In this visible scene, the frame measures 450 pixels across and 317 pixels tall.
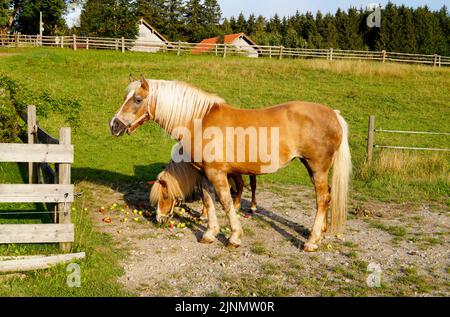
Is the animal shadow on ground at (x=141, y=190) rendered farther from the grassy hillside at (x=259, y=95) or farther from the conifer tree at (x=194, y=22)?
the conifer tree at (x=194, y=22)

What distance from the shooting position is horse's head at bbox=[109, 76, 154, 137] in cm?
607

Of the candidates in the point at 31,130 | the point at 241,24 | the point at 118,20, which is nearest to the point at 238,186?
the point at 31,130

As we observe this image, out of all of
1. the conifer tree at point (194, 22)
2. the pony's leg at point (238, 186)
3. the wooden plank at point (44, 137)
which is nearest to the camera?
the wooden plank at point (44, 137)

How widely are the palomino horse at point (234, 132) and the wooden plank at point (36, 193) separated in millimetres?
1185

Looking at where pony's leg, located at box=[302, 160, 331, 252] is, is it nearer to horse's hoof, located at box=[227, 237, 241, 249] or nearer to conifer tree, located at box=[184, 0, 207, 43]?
horse's hoof, located at box=[227, 237, 241, 249]

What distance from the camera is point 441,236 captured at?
22.4ft

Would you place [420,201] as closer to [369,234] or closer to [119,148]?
[369,234]

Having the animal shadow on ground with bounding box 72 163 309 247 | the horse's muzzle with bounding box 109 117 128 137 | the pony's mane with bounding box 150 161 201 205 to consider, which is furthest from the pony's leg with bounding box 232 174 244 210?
the horse's muzzle with bounding box 109 117 128 137

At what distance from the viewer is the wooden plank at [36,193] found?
5.24 metres

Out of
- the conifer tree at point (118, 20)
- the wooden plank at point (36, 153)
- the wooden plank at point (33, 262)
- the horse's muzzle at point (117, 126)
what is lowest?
the wooden plank at point (33, 262)

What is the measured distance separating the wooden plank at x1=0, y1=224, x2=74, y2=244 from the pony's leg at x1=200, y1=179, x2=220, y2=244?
6.29 feet

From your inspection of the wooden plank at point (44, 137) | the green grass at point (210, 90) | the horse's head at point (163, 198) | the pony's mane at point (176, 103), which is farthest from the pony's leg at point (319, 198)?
the wooden plank at point (44, 137)

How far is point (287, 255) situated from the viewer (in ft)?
19.5

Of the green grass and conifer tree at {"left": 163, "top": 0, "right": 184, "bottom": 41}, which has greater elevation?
conifer tree at {"left": 163, "top": 0, "right": 184, "bottom": 41}
